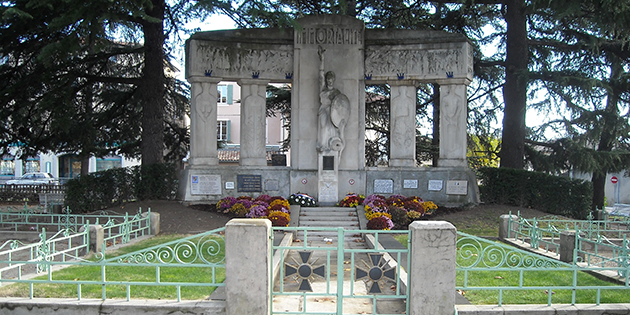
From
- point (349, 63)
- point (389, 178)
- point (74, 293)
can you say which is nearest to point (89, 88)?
point (349, 63)

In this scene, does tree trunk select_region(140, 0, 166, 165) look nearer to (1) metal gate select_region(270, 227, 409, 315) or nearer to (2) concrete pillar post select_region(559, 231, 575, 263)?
(1) metal gate select_region(270, 227, 409, 315)

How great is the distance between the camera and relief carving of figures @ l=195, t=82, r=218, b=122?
1667 cm

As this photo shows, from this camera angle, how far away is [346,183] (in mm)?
16484

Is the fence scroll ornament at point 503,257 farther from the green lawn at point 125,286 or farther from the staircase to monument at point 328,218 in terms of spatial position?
the staircase to monument at point 328,218

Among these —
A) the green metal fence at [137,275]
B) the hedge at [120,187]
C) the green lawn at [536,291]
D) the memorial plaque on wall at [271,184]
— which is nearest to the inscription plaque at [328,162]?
the memorial plaque on wall at [271,184]

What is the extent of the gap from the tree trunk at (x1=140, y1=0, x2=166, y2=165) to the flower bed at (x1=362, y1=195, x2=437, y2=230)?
813 cm

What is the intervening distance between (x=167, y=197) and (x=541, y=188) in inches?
500

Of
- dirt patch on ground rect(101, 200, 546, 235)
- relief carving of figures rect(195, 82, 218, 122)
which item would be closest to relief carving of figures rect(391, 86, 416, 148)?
dirt patch on ground rect(101, 200, 546, 235)

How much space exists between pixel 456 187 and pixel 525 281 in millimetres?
8878

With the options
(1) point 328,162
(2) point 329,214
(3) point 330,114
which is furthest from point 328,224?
(3) point 330,114

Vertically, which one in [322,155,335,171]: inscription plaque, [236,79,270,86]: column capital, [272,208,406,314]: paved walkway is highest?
[236,79,270,86]: column capital

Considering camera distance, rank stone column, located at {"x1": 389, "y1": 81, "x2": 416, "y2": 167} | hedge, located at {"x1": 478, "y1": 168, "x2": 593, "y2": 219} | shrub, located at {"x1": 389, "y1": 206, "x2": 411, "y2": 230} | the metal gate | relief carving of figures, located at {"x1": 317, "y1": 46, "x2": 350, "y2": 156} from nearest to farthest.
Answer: the metal gate
shrub, located at {"x1": 389, "y1": 206, "x2": 411, "y2": 230}
hedge, located at {"x1": 478, "y1": 168, "x2": 593, "y2": 219}
relief carving of figures, located at {"x1": 317, "y1": 46, "x2": 350, "y2": 156}
stone column, located at {"x1": 389, "y1": 81, "x2": 416, "y2": 167}

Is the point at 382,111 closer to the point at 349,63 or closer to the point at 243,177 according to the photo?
the point at 349,63

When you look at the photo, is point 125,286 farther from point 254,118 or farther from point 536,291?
point 254,118
